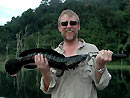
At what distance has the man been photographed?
9.80 feet

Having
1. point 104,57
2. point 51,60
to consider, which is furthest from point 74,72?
point 104,57

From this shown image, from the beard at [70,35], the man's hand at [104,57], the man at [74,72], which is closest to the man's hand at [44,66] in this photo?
the man at [74,72]

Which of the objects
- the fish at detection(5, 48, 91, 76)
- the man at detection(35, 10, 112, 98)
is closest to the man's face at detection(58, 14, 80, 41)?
the man at detection(35, 10, 112, 98)

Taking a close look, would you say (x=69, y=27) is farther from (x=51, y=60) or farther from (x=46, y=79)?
(x=46, y=79)

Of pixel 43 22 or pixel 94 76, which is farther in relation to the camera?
pixel 43 22

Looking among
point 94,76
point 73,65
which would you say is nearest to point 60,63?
point 73,65

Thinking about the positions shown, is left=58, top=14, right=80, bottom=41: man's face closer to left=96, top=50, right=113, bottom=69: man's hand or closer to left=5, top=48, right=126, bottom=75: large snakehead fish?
left=5, top=48, right=126, bottom=75: large snakehead fish

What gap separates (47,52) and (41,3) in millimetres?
89359

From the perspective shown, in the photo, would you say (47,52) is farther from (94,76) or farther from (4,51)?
(4,51)

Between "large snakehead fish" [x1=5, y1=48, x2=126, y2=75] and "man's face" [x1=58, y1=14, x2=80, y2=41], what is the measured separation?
0.87 feet

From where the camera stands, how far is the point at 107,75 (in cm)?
304

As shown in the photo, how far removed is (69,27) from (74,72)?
0.51 m

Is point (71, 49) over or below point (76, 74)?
over

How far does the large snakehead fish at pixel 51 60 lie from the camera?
299 cm
